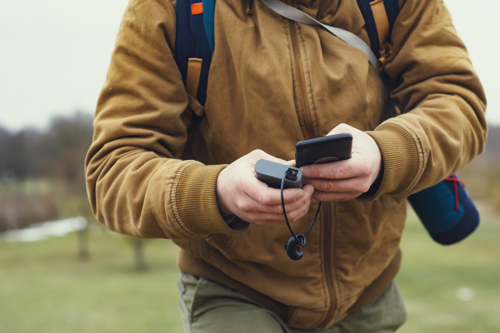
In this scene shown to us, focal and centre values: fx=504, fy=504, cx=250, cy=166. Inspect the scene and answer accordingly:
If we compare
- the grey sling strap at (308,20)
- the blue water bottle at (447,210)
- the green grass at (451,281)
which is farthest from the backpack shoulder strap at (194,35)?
the green grass at (451,281)

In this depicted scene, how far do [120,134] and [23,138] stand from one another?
1623cm

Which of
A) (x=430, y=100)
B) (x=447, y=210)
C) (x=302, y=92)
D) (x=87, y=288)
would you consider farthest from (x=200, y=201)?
(x=87, y=288)

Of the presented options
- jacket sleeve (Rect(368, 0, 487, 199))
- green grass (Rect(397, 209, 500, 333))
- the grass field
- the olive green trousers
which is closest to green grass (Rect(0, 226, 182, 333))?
the grass field

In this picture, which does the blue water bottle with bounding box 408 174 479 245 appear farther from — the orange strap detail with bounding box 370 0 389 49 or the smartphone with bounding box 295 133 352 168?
the smartphone with bounding box 295 133 352 168

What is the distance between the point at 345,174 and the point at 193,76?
1.82 feet

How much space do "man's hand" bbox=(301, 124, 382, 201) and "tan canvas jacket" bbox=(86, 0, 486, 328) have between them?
9 centimetres

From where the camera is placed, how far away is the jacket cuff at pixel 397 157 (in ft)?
4.01

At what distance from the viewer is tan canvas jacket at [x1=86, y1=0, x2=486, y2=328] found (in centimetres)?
126

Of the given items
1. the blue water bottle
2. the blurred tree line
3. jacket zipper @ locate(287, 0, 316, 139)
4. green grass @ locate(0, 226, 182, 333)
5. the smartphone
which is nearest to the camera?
the smartphone

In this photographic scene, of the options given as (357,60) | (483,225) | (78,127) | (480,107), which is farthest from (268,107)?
(78,127)

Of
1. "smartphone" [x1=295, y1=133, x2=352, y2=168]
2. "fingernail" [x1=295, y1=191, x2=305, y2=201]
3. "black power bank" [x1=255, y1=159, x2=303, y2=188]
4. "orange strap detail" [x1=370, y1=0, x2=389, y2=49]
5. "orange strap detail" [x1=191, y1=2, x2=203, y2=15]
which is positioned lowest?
"fingernail" [x1=295, y1=191, x2=305, y2=201]

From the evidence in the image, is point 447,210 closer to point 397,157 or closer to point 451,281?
point 397,157

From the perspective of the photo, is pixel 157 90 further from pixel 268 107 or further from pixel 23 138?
pixel 23 138

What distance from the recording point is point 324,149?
3.46 feet
